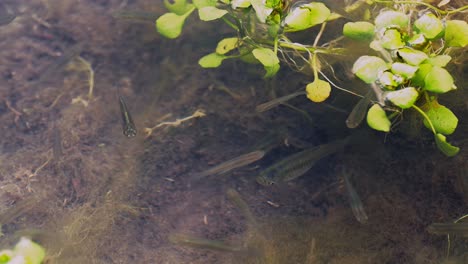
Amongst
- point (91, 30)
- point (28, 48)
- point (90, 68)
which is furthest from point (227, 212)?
point (28, 48)

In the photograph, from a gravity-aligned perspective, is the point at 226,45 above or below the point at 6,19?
above

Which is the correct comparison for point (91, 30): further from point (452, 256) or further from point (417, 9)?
point (452, 256)

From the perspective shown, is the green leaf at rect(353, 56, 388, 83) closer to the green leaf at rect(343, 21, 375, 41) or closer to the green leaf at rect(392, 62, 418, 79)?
the green leaf at rect(392, 62, 418, 79)

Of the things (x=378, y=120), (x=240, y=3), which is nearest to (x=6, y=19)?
(x=240, y=3)

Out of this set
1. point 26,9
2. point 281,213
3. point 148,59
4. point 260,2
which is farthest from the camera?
point 26,9

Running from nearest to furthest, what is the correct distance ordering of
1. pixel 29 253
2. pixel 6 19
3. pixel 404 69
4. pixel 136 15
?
pixel 29 253 < pixel 404 69 < pixel 136 15 < pixel 6 19

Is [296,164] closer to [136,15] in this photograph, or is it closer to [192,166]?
[192,166]
